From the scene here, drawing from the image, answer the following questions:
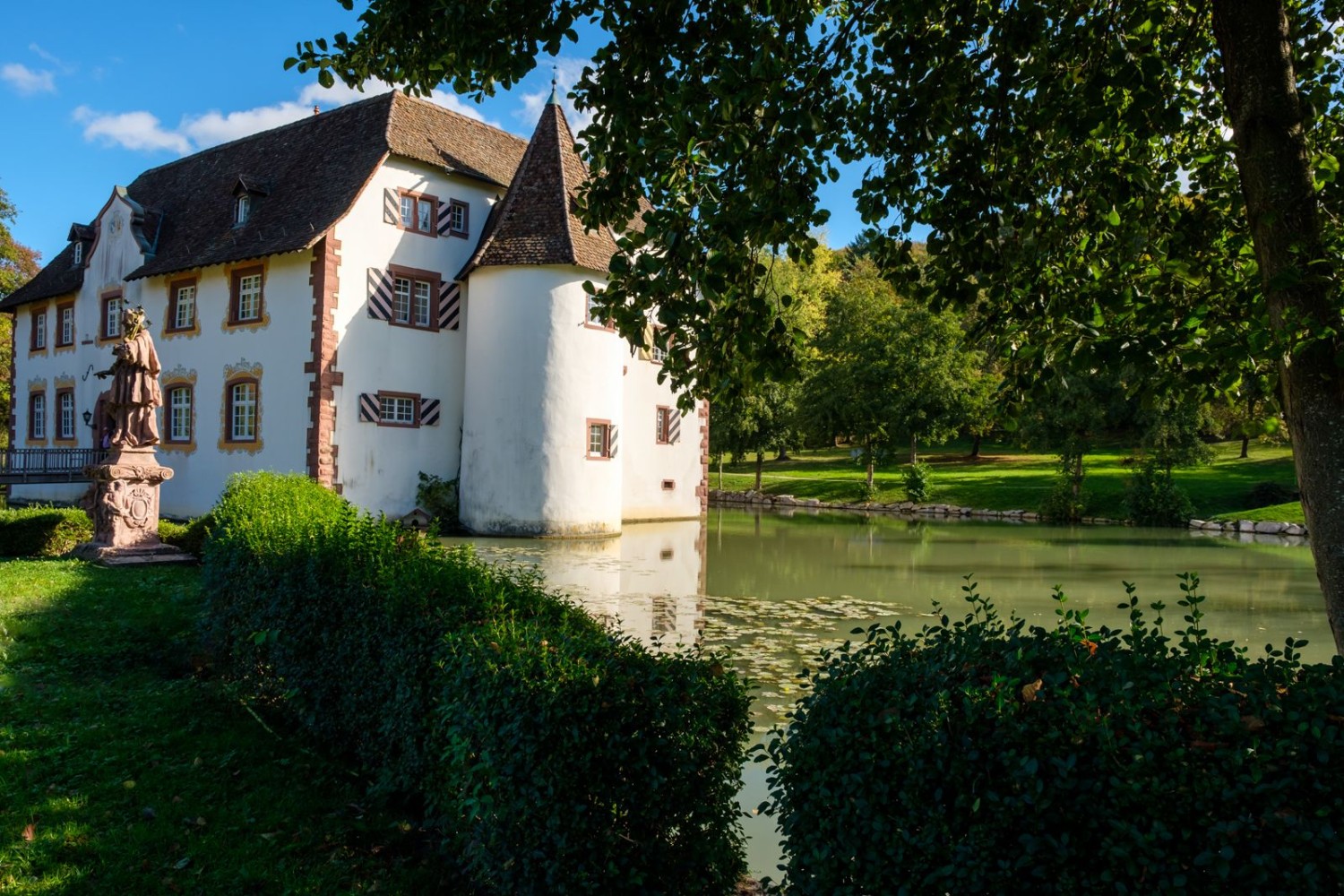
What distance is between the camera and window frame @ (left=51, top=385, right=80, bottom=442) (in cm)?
3127

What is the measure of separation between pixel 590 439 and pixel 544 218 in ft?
20.2

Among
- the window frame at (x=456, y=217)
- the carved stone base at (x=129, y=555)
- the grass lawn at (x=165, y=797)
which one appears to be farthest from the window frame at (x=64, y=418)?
the grass lawn at (x=165, y=797)

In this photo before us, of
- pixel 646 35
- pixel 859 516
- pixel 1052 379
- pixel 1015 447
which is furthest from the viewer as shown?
pixel 1015 447

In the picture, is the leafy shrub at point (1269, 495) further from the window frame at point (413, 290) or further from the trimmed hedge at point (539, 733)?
the trimmed hedge at point (539, 733)

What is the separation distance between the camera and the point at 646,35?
486cm

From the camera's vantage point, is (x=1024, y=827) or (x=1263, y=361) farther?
(x=1263, y=361)

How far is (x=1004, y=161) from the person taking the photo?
552 centimetres

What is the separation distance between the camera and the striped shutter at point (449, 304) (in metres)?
26.7

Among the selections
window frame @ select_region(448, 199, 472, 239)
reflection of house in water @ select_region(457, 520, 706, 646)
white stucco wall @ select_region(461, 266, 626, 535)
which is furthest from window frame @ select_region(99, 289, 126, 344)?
reflection of house in water @ select_region(457, 520, 706, 646)

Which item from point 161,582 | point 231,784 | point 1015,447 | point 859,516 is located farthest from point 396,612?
point 1015,447

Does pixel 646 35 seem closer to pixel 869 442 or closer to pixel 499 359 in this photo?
pixel 499 359

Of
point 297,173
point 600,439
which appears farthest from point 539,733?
point 297,173

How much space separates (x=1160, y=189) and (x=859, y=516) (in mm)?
32647

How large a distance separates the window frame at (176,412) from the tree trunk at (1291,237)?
2761 centimetres
